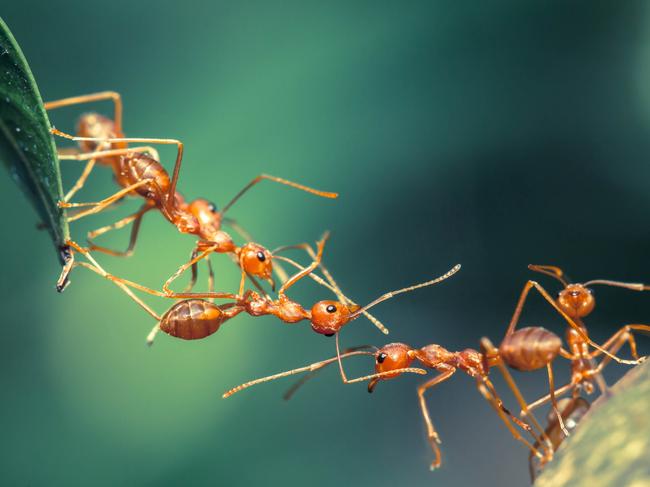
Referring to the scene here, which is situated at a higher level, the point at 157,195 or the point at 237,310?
the point at 157,195

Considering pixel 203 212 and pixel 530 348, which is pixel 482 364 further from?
pixel 203 212

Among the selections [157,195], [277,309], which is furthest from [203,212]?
[277,309]

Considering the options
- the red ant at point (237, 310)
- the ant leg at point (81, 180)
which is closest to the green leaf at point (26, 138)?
the red ant at point (237, 310)

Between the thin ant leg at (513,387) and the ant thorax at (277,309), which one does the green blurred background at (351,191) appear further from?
the thin ant leg at (513,387)

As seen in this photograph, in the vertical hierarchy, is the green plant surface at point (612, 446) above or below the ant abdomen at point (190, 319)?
above

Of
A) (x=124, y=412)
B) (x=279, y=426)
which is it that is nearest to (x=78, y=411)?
(x=124, y=412)

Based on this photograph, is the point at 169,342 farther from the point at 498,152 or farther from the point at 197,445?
the point at 498,152
